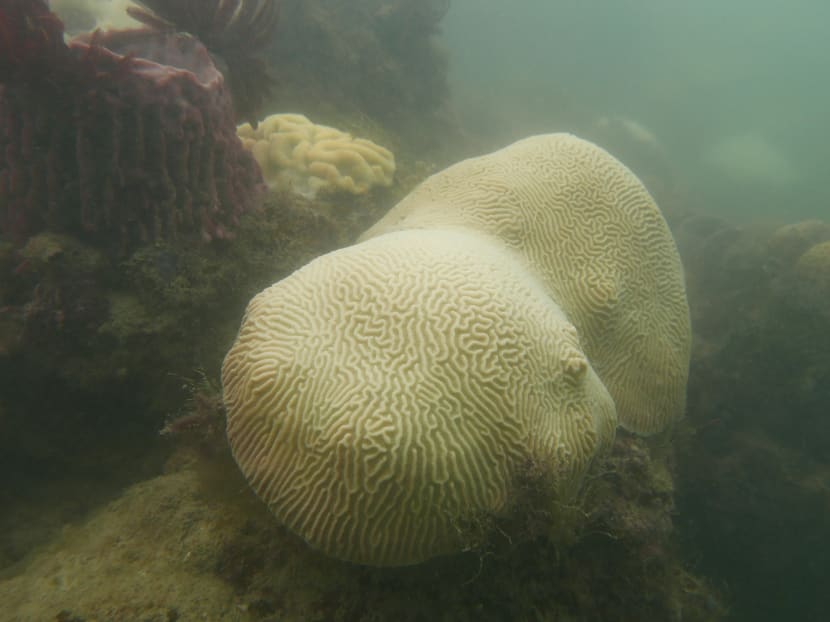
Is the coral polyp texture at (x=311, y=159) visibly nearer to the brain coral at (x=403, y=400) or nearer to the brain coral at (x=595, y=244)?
the brain coral at (x=595, y=244)

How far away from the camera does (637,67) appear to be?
58.9m

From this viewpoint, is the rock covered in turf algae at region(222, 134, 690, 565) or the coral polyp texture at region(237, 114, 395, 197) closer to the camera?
the rock covered in turf algae at region(222, 134, 690, 565)

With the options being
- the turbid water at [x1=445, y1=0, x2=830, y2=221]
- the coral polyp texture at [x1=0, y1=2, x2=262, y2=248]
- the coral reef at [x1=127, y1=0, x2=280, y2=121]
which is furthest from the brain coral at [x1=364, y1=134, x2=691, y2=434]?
the turbid water at [x1=445, y1=0, x2=830, y2=221]

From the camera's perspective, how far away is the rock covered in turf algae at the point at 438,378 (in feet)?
7.66

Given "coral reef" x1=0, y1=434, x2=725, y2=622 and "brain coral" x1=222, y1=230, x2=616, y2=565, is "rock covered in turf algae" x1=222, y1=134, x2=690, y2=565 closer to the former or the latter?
"brain coral" x1=222, y1=230, x2=616, y2=565

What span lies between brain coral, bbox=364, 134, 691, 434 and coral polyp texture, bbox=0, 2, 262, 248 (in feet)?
5.93

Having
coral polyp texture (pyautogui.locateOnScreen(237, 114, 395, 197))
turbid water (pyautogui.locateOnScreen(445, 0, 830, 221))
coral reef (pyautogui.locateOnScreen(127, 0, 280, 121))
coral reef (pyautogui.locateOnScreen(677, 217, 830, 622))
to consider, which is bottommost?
coral reef (pyautogui.locateOnScreen(677, 217, 830, 622))

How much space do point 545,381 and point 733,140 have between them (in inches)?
2012

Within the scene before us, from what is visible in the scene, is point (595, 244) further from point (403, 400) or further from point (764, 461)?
point (764, 461)

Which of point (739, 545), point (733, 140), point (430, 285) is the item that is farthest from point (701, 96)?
point (430, 285)

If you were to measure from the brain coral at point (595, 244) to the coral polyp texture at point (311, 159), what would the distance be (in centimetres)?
102

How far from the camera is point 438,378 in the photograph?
8.61ft

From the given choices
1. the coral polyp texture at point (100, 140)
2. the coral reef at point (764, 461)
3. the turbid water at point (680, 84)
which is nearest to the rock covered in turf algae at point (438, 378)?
the coral polyp texture at point (100, 140)

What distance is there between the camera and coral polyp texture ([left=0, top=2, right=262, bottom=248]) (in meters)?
3.25
